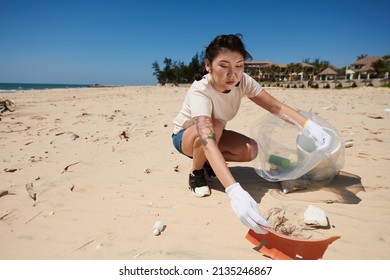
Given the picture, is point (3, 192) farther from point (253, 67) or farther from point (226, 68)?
point (253, 67)

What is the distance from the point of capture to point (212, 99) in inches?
81.1

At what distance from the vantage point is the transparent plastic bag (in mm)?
1982

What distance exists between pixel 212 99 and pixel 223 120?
250 millimetres

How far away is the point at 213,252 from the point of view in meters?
1.46

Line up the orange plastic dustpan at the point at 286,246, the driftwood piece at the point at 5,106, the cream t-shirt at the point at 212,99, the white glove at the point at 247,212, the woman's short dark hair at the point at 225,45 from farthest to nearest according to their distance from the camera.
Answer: the driftwood piece at the point at 5,106
the cream t-shirt at the point at 212,99
the woman's short dark hair at the point at 225,45
the white glove at the point at 247,212
the orange plastic dustpan at the point at 286,246

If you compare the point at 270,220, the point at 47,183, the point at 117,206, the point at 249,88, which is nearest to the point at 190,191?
the point at 117,206

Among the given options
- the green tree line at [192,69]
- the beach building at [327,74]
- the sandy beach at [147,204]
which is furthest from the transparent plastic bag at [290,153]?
the beach building at [327,74]

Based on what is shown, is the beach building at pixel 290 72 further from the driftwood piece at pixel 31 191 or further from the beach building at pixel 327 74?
the driftwood piece at pixel 31 191

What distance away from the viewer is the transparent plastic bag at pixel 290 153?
1.98m

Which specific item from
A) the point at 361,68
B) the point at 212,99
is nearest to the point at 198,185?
the point at 212,99

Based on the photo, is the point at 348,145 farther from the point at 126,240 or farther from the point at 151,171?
the point at 126,240

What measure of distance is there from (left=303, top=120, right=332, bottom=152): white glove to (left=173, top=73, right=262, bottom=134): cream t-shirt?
0.52 m

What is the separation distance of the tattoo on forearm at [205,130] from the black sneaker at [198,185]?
18.6 inches

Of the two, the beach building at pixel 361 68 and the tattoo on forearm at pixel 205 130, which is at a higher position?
the beach building at pixel 361 68
